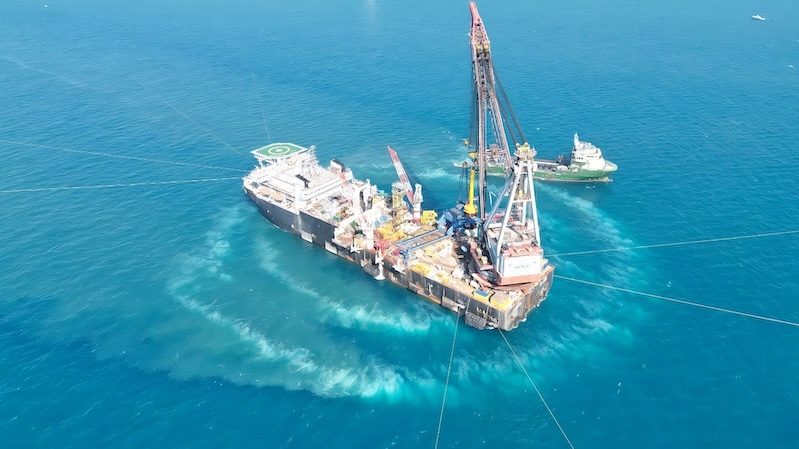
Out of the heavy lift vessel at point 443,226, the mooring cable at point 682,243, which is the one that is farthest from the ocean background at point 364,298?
the heavy lift vessel at point 443,226

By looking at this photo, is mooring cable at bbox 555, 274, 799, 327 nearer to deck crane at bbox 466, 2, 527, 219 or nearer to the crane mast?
deck crane at bbox 466, 2, 527, 219

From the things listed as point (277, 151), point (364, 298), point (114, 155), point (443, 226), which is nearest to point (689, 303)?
point (443, 226)

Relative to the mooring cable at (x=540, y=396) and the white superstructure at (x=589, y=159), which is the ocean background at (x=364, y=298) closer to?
the mooring cable at (x=540, y=396)

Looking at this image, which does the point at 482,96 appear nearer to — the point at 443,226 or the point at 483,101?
the point at 483,101

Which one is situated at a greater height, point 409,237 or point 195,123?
point 195,123

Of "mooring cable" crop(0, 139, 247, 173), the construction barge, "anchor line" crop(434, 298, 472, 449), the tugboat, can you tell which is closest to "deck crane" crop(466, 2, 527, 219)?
the construction barge

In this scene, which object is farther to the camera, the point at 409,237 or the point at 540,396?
the point at 409,237
